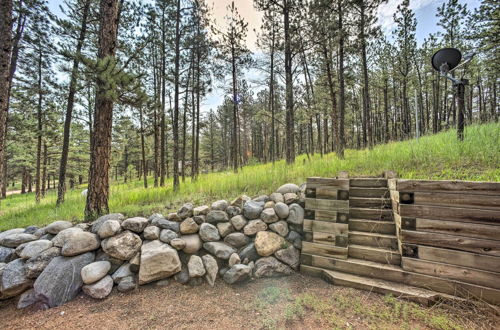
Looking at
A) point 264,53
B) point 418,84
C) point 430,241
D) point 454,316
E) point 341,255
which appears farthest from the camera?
point 418,84

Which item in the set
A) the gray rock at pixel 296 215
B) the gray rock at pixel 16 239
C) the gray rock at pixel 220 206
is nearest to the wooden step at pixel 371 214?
the gray rock at pixel 296 215

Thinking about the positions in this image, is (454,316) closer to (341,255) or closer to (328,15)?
(341,255)

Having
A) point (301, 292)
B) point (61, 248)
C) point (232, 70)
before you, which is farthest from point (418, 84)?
point (61, 248)

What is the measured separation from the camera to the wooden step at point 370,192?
2.94 metres

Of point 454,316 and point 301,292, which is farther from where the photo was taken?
point 301,292

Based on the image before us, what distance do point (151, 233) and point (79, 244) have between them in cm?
95

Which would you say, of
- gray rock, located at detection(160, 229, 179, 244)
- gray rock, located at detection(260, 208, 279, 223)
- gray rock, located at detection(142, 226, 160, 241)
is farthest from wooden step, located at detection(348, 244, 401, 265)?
gray rock, located at detection(142, 226, 160, 241)

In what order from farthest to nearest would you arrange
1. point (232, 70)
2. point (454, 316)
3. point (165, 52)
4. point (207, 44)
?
point (232, 70), point (207, 44), point (165, 52), point (454, 316)

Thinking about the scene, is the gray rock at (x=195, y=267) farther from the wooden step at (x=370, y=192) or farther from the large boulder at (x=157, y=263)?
the wooden step at (x=370, y=192)

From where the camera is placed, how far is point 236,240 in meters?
2.94

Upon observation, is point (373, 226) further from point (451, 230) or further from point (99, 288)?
point (99, 288)

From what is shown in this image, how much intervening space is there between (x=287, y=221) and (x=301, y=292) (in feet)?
3.29

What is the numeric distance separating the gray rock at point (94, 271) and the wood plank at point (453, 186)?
408cm

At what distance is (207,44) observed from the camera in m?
8.59
